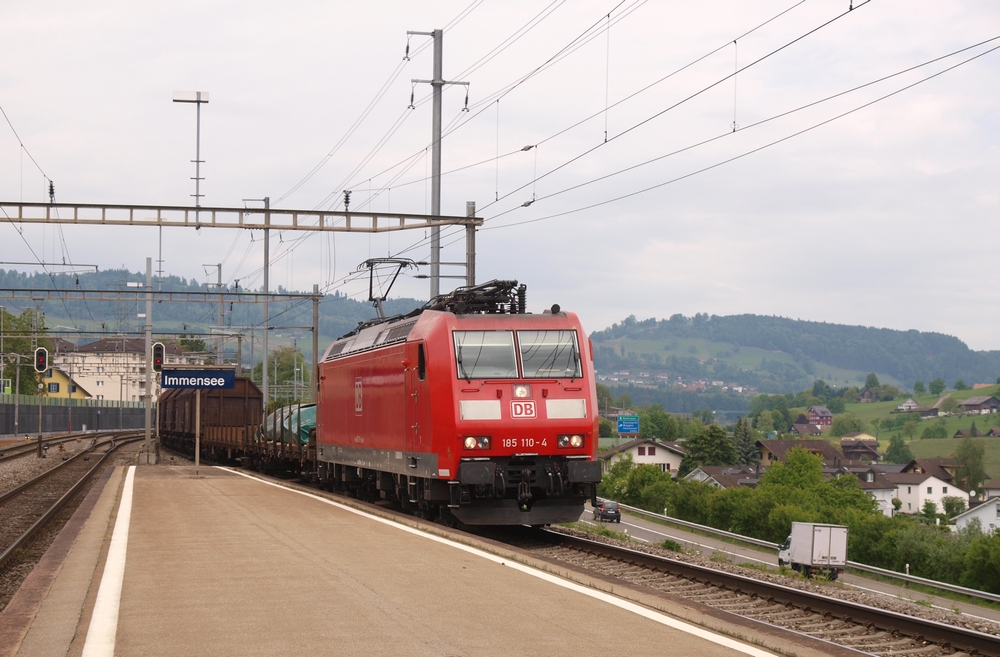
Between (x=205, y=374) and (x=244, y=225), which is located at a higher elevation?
(x=244, y=225)

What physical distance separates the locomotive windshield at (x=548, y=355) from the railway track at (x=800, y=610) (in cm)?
305

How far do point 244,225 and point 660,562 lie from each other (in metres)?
16.1

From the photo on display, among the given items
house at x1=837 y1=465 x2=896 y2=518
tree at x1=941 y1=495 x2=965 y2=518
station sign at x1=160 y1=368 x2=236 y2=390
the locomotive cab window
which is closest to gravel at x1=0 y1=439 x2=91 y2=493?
station sign at x1=160 y1=368 x2=236 y2=390

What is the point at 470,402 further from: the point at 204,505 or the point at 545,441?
the point at 204,505

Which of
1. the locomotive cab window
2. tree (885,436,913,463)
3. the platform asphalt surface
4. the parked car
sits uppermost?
the locomotive cab window

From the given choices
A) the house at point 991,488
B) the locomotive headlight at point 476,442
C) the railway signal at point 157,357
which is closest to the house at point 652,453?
the house at point 991,488

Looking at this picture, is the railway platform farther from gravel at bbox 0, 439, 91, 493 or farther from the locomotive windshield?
gravel at bbox 0, 439, 91, 493

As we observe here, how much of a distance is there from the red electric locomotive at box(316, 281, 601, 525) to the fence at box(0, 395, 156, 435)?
188 ft

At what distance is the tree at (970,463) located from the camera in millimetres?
155500

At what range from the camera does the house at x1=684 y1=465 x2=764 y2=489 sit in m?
111

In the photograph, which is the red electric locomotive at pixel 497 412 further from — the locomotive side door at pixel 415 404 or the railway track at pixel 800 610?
the railway track at pixel 800 610

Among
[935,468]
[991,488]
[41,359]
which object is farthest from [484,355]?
[935,468]

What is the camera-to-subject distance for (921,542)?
55844 mm

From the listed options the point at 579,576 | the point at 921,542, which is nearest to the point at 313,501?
the point at 579,576
